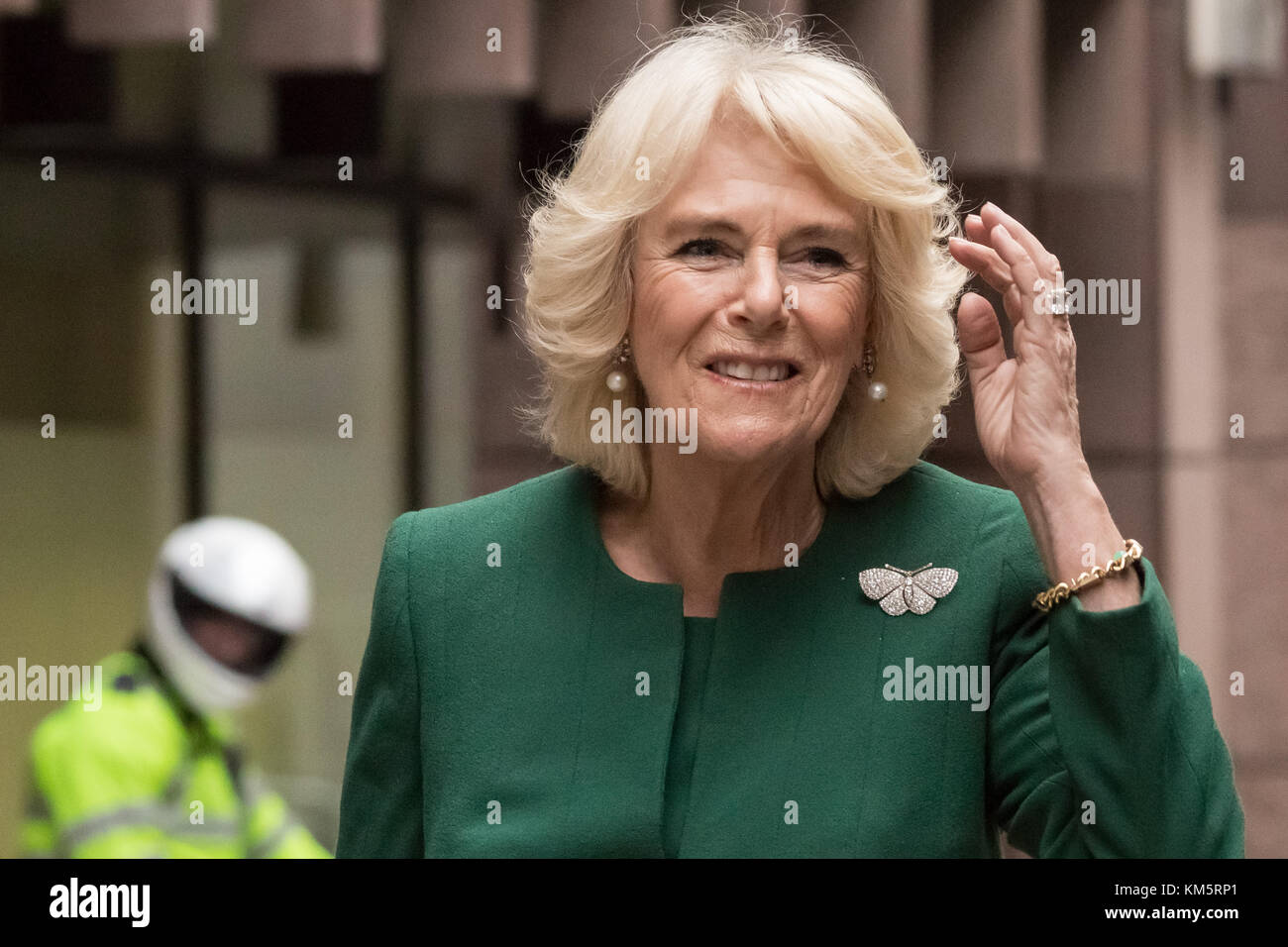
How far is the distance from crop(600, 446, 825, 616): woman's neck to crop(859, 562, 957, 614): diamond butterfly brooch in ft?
0.40

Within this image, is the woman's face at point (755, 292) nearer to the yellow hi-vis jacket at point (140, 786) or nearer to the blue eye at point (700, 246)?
the blue eye at point (700, 246)

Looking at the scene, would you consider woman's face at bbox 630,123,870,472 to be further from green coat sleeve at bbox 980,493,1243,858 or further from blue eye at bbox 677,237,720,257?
green coat sleeve at bbox 980,493,1243,858

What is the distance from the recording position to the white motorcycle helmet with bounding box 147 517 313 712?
3.75 metres

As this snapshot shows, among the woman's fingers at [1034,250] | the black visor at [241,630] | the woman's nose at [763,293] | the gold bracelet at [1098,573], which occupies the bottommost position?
the black visor at [241,630]

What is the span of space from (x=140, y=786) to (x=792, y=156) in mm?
1983

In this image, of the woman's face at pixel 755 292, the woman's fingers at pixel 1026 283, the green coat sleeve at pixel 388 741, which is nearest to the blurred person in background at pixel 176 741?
the green coat sleeve at pixel 388 741

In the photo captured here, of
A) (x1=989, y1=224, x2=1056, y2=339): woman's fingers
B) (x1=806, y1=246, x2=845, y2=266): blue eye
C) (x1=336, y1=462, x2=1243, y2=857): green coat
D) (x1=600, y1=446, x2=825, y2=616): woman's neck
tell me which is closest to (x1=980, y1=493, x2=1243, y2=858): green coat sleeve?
(x1=336, y1=462, x2=1243, y2=857): green coat

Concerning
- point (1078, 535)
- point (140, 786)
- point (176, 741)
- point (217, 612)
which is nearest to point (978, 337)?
point (1078, 535)

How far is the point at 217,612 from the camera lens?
383 cm

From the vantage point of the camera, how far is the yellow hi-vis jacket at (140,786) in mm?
3076

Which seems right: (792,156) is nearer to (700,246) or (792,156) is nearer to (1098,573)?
(700,246)

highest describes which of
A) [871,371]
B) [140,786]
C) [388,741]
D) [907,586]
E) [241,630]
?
[871,371]

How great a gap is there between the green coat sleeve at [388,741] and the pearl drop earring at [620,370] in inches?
14.9

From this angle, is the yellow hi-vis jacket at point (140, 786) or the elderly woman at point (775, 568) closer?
the elderly woman at point (775, 568)
